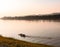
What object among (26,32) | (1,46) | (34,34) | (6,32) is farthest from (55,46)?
(6,32)

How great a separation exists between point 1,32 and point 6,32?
2.26 ft

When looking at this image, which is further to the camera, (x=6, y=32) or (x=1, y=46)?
(x=6, y=32)

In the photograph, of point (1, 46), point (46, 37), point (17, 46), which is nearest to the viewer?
point (1, 46)

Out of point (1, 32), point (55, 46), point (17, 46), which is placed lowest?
point (1, 32)

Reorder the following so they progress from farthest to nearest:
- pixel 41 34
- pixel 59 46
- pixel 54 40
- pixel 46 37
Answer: pixel 41 34 → pixel 46 37 → pixel 54 40 → pixel 59 46

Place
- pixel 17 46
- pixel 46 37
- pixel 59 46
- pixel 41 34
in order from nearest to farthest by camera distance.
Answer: pixel 17 46 → pixel 59 46 → pixel 46 37 → pixel 41 34

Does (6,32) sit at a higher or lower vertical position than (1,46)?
lower

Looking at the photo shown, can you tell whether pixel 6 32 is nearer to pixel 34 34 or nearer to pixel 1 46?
pixel 34 34

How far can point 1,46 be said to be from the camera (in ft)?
38.0

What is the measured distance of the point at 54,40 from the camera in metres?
19.0

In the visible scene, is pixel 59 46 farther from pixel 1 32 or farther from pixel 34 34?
pixel 1 32

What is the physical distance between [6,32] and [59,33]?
7393mm

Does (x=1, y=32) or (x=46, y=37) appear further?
(x=1, y=32)

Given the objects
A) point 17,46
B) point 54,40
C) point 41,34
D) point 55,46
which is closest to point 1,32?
point 41,34
